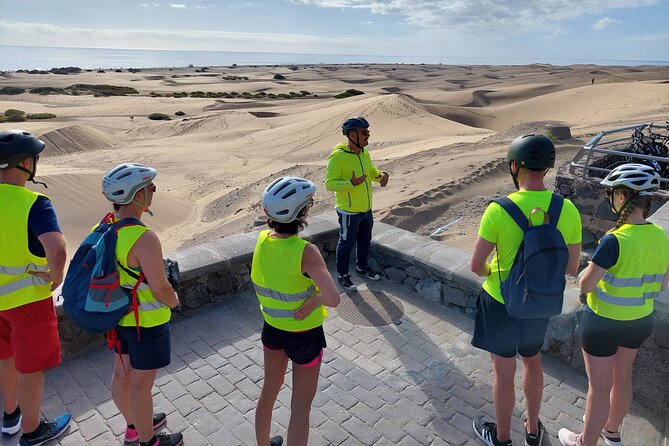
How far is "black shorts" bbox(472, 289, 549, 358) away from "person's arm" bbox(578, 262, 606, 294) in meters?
0.31

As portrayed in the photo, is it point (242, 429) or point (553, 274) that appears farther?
point (242, 429)

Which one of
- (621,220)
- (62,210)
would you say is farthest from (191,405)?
(62,210)

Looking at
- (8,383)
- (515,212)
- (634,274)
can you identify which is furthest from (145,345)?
(634,274)

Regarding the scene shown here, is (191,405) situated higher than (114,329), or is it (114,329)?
(114,329)

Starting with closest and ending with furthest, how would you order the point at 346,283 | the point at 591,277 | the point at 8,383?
the point at 591,277, the point at 8,383, the point at 346,283

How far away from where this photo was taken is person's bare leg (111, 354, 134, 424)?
3076 mm

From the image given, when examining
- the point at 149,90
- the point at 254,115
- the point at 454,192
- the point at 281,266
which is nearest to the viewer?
the point at 281,266

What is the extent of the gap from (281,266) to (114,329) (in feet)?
3.70

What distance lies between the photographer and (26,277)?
10.1 ft

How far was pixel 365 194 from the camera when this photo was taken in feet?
18.3

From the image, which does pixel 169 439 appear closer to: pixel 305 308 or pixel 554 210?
pixel 305 308

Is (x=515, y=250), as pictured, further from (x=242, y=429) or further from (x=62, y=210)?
(x=62, y=210)

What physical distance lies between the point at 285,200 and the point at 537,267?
1507 millimetres

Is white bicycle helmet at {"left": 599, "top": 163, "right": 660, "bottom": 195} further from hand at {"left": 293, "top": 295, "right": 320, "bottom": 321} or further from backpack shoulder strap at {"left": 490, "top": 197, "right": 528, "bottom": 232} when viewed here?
hand at {"left": 293, "top": 295, "right": 320, "bottom": 321}
